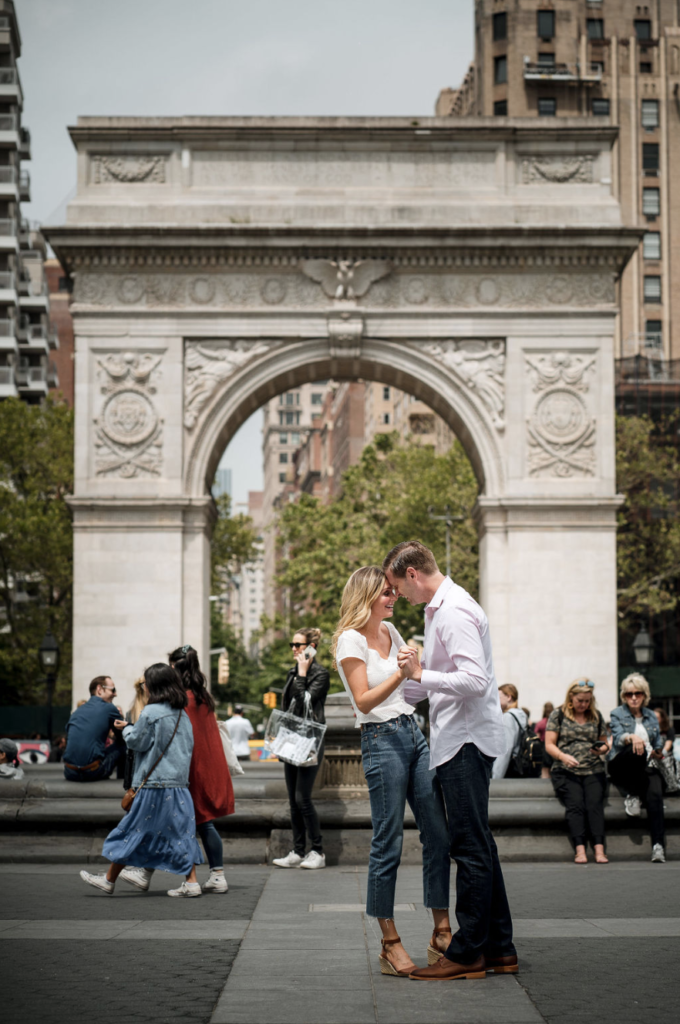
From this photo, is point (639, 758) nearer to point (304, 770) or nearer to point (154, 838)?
point (304, 770)

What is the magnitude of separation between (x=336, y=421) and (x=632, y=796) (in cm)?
10407

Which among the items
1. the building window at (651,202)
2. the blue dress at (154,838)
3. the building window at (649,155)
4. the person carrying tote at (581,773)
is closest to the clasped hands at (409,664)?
the blue dress at (154,838)

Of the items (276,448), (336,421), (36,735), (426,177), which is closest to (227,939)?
(426,177)

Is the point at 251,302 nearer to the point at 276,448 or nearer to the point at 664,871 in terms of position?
the point at 664,871

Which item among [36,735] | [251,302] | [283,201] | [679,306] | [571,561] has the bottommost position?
[36,735]

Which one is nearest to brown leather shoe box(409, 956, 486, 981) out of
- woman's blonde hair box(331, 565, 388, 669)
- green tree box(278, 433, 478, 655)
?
woman's blonde hair box(331, 565, 388, 669)

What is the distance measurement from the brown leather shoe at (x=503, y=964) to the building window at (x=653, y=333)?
201 ft

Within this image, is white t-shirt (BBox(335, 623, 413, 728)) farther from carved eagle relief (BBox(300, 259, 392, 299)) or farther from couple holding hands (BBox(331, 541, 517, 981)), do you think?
carved eagle relief (BBox(300, 259, 392, 299))

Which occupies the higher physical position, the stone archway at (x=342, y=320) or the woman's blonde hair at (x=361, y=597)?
the stone archway at (x=342, y=320)

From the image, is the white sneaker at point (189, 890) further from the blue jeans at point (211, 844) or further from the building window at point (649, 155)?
the building window at point (649, 155)

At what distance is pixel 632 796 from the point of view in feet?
41.6

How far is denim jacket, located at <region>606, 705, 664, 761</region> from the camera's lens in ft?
42.3

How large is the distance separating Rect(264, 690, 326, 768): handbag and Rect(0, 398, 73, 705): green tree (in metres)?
29.2

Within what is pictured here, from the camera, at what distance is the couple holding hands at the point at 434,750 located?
6934 mm
